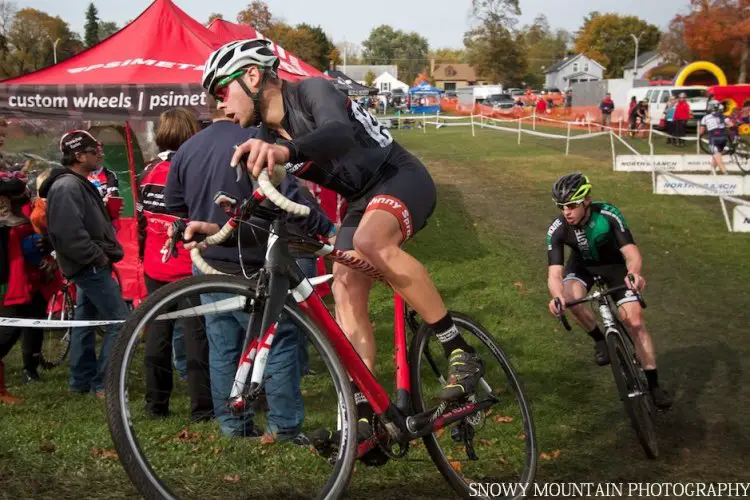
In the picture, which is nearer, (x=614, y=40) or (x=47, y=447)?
(x=47, y=447)

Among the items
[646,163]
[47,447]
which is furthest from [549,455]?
[646,163]

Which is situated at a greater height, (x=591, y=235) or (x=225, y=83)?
(x=225, y=83)

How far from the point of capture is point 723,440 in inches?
232

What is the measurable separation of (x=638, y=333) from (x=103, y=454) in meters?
4.26

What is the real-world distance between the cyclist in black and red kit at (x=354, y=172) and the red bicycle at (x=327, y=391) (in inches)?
6.0

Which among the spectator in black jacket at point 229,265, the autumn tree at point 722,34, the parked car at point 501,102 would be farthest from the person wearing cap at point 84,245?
the autumn tree at point 722,34

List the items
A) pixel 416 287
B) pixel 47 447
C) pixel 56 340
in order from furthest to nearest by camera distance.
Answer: pixel 56 340, pixel 47 447, pixel 416 287

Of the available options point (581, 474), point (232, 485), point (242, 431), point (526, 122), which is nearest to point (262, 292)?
point (242, 431)

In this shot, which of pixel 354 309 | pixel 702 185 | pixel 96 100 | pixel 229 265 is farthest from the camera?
pixel 702 185

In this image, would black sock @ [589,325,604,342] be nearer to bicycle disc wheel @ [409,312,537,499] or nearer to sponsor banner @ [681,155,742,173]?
bicycle disc wheel @ [409,312,537,499]

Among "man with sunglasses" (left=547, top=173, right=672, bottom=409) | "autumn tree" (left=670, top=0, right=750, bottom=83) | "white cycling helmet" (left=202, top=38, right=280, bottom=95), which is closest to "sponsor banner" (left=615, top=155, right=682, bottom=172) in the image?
"man with sunglasses" (left=547, top=173, right=672, bottom=409)

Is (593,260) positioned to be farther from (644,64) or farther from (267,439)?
(644,64)


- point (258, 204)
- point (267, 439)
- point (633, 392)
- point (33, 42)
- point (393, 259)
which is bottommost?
point (633, 392)

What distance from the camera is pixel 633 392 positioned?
5.79 m
